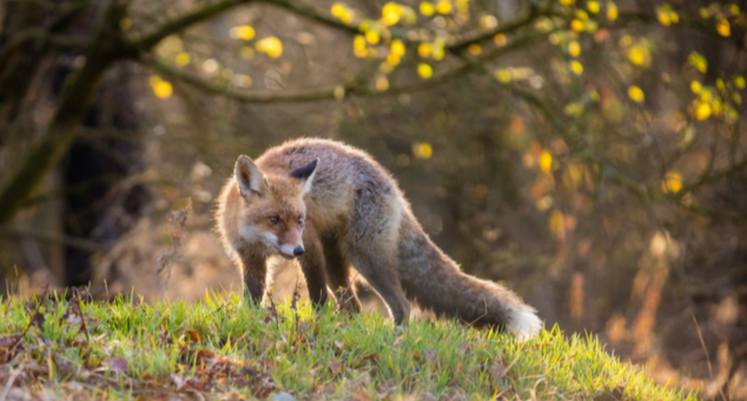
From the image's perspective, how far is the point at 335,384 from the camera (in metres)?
3.72

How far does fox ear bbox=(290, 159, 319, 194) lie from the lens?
17.4 ft

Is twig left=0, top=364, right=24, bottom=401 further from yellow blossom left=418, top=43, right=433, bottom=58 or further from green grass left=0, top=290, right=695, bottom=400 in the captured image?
yellow blossom left=418, top=43, right=433, bottom=58

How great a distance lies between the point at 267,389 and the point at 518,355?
175cm

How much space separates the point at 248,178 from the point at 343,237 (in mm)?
998

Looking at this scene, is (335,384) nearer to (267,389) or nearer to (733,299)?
(267,389)

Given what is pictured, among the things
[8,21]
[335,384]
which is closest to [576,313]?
[335,384]

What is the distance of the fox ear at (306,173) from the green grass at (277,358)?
1.07 meters

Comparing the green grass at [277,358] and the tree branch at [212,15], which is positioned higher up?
the tree branch at [212,15]

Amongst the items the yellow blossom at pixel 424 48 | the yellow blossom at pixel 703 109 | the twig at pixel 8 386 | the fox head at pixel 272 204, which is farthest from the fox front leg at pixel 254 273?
the yellow blossom at pixel 703 109

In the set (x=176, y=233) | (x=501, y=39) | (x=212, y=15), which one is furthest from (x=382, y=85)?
(x=176, y=233)

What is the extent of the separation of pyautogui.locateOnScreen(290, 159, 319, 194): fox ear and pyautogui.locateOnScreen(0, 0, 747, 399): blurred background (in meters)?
1.00

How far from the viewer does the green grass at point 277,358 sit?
3484mm

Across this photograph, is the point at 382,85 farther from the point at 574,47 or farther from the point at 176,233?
the point at 176,233

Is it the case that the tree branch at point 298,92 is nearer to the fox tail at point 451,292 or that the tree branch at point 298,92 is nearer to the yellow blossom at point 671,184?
the yellow blossom at point 671,184
